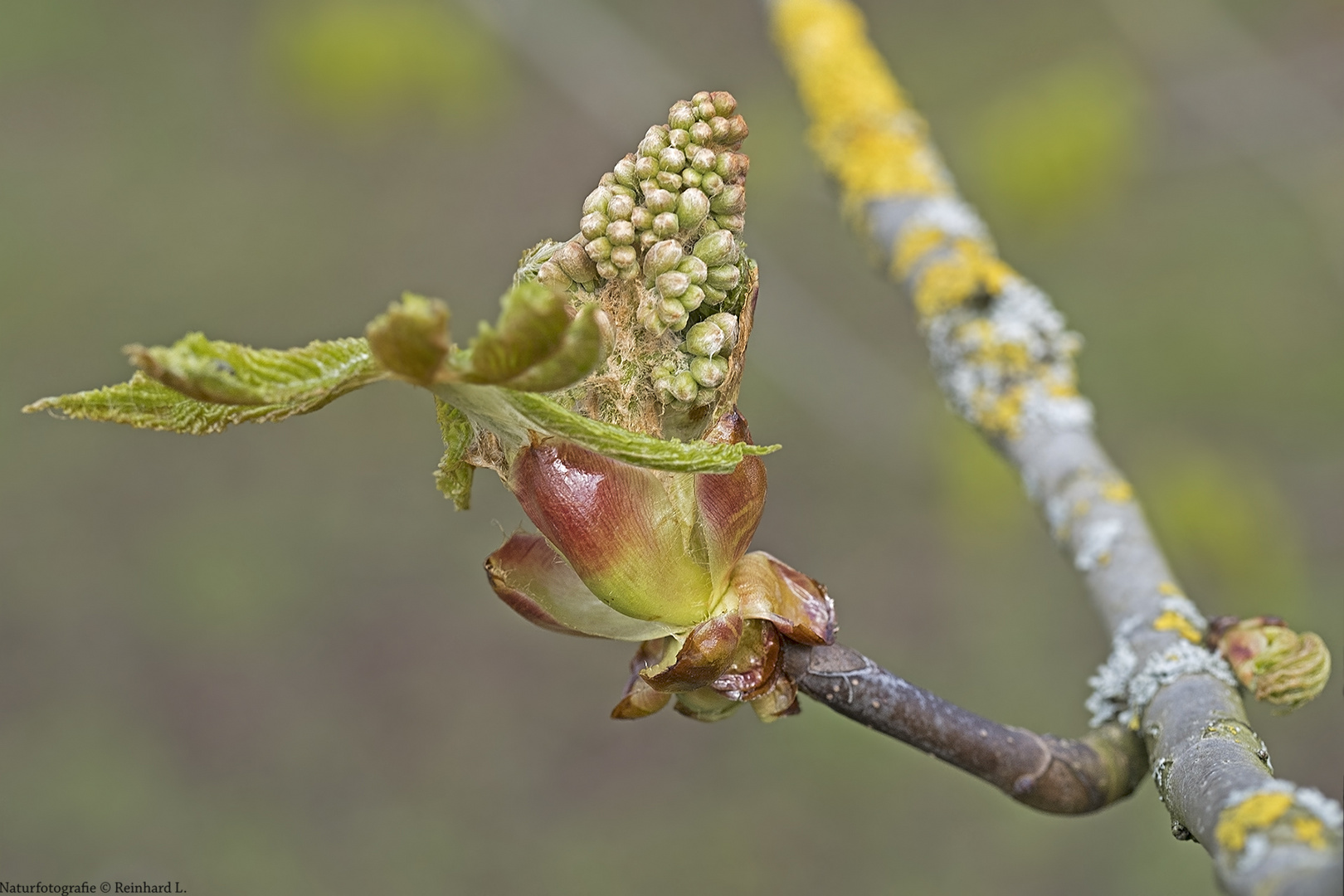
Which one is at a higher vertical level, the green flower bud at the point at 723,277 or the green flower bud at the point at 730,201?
the green flower bud at the point at 730,201

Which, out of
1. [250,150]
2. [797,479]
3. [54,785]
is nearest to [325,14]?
[250,150]

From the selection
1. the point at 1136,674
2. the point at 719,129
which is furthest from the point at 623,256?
the point at 1136,674

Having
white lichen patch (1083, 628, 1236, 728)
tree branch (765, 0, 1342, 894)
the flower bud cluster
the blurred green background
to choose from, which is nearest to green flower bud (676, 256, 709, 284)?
the flower bud cluster

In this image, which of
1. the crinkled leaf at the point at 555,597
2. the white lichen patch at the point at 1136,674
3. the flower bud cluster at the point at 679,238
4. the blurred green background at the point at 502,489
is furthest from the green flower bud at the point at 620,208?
the blurred green background at the point at 502,489

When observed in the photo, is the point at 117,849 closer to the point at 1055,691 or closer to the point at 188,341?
the point at 1055,691

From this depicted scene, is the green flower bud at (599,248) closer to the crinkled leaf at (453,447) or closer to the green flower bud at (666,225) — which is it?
the green flower bud at (666,225)

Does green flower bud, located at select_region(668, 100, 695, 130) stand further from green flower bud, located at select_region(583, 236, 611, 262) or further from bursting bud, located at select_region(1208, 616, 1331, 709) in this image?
bursting bud, located at select_region(1208, 616, 1331, 709)
